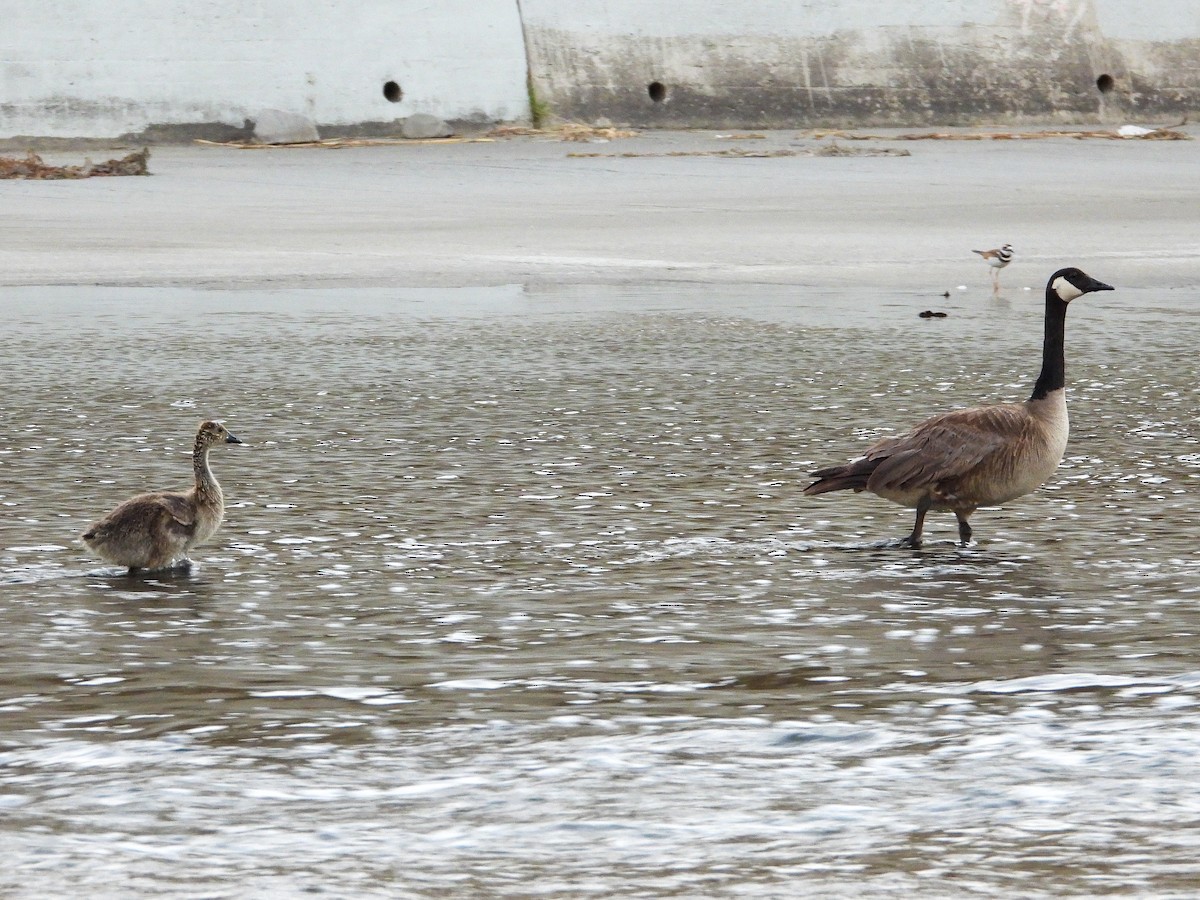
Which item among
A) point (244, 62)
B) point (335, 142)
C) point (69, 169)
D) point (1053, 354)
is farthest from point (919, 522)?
point (244, 62)

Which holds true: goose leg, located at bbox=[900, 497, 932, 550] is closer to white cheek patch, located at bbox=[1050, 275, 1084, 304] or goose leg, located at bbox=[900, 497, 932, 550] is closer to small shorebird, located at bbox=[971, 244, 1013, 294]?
A: white cheek patch, located at bbox=[1050, 275, 1084, 304]

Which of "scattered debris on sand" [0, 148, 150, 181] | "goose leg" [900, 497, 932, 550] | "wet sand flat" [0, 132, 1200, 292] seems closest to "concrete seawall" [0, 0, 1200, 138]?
"wet sand flat" [0, 132, 1200, 292]

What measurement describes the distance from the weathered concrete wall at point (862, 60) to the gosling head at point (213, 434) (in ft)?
89.4

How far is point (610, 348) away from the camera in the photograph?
12.8m

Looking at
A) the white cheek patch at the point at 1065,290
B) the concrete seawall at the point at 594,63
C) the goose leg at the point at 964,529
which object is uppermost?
the concrete seawall at the point at 594,63

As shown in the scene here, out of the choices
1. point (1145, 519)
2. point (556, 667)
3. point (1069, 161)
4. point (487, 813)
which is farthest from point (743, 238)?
point (487, 813)

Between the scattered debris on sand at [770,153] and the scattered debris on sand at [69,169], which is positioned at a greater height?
the scattered debris on sand at [69,169]

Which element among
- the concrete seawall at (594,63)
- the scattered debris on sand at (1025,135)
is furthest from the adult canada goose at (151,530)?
the concrete seawall at (594,63)

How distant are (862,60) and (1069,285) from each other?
28.5 metres

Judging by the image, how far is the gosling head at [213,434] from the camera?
7.71 m

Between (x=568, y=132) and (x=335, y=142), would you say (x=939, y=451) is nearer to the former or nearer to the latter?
(x=335, y=142)

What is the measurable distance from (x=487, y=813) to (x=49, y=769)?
1085 millimetres

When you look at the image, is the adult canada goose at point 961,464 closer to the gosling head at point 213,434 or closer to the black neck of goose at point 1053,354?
the black neck of goose at point 1053,354

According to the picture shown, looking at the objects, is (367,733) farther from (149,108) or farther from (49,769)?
(149,108)
